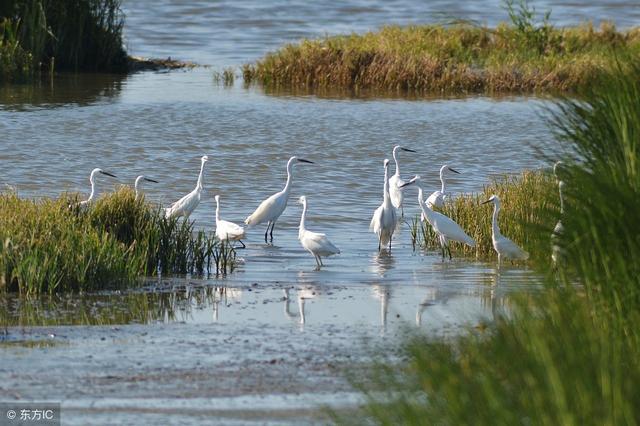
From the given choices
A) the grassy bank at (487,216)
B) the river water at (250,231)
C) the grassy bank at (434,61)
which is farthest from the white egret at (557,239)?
the grassy bank at (434,61)

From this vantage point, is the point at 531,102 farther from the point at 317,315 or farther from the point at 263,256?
the point at 317,315

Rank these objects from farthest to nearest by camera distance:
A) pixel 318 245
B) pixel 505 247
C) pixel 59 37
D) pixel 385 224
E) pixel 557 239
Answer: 1. pixel 59 37
2. pixel 385 224
3. pixel 318 245
4. pixel 505 247
5. pixel 557 239

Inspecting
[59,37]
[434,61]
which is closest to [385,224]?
[434,61]

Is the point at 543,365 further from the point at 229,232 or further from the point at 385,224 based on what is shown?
the point at 385,224

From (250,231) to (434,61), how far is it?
1289cm

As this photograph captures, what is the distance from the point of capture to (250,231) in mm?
15398

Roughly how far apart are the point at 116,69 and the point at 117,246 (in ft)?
67.5

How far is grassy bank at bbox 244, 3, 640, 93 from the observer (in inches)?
1068

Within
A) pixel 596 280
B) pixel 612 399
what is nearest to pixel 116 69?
pixel 596 280

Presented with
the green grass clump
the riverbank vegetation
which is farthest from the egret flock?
the green grass clump

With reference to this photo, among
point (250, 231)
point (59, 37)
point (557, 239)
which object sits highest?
point (59, 37)

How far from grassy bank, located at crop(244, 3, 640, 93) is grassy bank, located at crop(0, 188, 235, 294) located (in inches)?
624

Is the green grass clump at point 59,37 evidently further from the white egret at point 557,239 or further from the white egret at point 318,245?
the white egret at point 557,239

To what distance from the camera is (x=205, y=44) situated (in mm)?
36688
